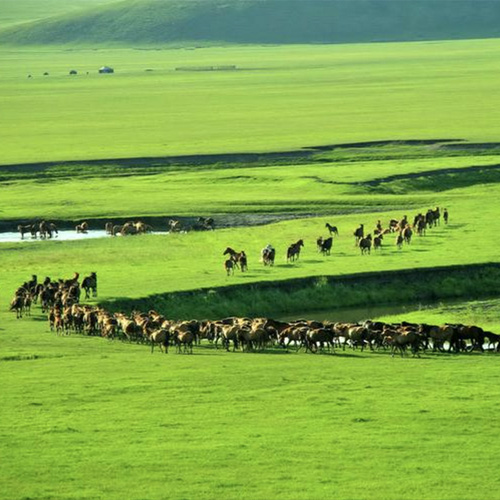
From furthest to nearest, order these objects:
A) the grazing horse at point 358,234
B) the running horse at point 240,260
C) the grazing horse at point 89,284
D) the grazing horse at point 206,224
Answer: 1. the grazing horse at point 206,224
2. the grazing horse at point 358,234
3. the running horse at point 240,260
4. the grazing horse at point 89,284

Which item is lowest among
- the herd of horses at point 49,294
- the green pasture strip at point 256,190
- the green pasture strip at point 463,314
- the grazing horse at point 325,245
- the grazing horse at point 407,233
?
the green pasture strip at point 463,314

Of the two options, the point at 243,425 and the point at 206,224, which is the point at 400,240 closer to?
the point at 206,224

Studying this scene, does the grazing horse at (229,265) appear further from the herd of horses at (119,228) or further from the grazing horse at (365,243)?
the herd of horses at (119,228)

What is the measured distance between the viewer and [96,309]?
114 ft

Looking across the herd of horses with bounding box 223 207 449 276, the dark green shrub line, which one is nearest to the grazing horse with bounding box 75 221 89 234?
the herd of horses with bounding box 223 207 449 276

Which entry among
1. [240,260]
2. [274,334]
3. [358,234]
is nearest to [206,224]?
[358,234]

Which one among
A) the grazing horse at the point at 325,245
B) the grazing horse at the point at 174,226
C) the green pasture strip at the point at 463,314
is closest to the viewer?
the green pasture strip at the point at 463,314

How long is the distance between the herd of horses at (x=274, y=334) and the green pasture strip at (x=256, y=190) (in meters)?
21.4

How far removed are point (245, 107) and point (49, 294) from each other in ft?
258

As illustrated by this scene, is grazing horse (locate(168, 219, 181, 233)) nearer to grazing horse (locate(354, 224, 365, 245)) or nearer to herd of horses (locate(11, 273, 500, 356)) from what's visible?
grazing horse (locate(354, 224, 365, 245))

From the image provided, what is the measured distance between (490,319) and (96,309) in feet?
33.4

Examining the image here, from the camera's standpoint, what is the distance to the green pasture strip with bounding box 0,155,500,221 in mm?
57188

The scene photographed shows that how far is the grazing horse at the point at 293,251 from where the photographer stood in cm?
4391

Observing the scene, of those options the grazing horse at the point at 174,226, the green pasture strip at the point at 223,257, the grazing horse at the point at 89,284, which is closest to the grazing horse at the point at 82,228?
the grazing horse at the point at 174,226
